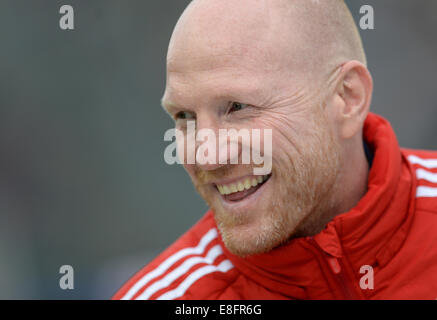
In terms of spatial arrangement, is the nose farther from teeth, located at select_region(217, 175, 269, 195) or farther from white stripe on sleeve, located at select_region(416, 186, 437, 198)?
white stripe on sleeve, located at select_region(416, 186, 437, 198)

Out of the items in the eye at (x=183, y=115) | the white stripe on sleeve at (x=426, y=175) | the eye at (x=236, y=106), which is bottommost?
the white stripe on sleeve at (x=426, y=175)

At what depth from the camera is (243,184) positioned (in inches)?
68.1

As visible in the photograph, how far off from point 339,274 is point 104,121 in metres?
3.96

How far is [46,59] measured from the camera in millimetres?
5324

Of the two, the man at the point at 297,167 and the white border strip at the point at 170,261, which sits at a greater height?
the man at the point at 297,167

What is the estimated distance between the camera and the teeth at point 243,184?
1.73 m

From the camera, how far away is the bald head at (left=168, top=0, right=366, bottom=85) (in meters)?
1.63

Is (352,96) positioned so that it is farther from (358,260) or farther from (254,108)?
(358,260)

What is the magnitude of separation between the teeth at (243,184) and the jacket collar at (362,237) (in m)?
0.22

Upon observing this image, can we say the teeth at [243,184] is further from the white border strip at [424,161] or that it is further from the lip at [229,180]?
the white border strip at [424,161]

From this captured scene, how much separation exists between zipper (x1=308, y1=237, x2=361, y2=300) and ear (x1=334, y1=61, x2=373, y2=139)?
1.31 ft

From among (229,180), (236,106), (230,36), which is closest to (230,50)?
(230,36)

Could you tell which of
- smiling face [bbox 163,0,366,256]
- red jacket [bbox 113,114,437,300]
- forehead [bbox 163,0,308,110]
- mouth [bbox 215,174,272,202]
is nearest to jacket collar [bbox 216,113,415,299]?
red jacket [bbox 113,114,437,300]

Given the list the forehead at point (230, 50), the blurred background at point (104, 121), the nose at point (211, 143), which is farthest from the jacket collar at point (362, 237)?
the blurred background at point (104, 121)
